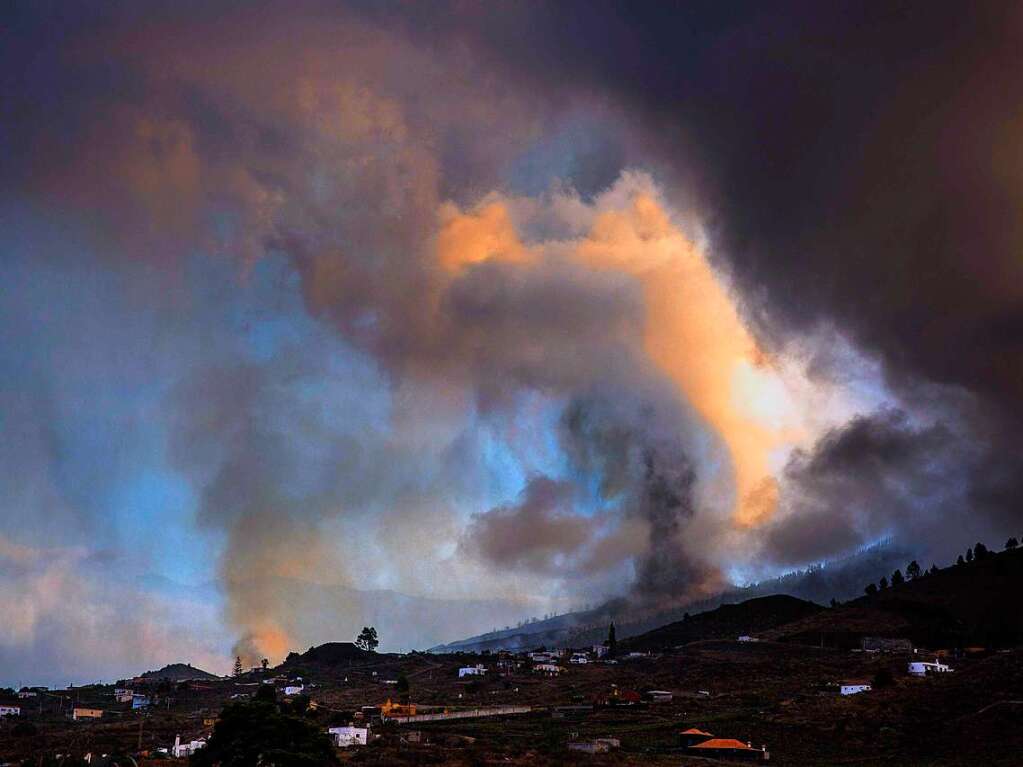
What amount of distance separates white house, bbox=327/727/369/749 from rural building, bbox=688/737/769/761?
1626 inches

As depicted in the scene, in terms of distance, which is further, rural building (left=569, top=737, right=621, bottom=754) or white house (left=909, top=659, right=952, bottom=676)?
white house (left=909, top=659, right=952, bottom=676)

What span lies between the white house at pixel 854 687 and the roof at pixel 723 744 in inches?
1674

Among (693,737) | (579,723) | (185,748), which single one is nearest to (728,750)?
(693,737)

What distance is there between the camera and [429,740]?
130 meters

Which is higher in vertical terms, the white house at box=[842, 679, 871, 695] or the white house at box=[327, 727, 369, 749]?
the white house at box=[327, 727, 369, 749]

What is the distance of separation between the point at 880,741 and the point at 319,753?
73.6 m

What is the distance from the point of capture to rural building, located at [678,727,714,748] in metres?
125

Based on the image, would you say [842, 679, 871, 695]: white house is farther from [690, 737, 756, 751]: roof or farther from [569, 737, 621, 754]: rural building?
[569, 737, 621, 754]: rural building

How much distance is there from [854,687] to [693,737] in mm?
47697

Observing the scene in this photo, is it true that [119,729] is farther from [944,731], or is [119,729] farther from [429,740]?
[944,731]

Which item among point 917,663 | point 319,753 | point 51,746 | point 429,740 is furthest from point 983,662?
point 51,746

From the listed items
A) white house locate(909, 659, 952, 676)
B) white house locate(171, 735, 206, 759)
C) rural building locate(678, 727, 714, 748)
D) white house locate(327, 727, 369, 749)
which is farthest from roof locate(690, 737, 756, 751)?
white house locate(909, 659, 952, 676)

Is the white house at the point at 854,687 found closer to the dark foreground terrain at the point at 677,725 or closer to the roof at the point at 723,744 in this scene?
the dark foreground terrain at the point at 677,725

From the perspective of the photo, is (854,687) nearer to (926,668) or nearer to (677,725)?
(926,668)
